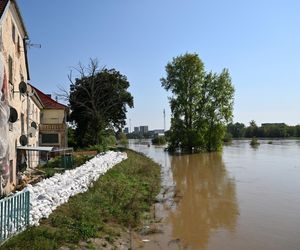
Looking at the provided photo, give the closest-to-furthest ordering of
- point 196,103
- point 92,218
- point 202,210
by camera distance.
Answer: point 92,218 < point 202,210 < point 196,103

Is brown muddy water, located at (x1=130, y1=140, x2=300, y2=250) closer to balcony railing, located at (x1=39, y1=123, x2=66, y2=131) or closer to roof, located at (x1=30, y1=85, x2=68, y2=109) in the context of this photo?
balcony railing, located at (x1=39, y1=123, x2=66, y2=131)

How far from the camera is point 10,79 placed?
16469 mm

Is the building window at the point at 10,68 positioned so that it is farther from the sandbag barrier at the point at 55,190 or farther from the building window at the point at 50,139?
the building window at the point at 50,139

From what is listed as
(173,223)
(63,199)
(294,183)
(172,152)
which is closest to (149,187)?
(173,223)

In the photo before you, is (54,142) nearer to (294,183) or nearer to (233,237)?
(294,183)

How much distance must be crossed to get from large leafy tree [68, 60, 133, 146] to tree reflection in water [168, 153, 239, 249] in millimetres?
22175

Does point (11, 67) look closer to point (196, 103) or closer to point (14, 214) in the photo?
point (14, 214)

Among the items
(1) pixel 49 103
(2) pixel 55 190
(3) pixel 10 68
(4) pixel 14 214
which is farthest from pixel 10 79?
(1) pixel 49 103

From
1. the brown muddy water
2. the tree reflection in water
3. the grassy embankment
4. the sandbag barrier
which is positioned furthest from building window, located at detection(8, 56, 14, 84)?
the tree reflection in water

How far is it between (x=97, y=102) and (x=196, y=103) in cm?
1454

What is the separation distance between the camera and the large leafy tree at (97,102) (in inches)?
1825

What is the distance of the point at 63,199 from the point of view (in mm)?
12742

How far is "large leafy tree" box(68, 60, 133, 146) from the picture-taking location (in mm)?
46356

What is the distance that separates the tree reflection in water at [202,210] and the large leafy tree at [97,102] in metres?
22.2
